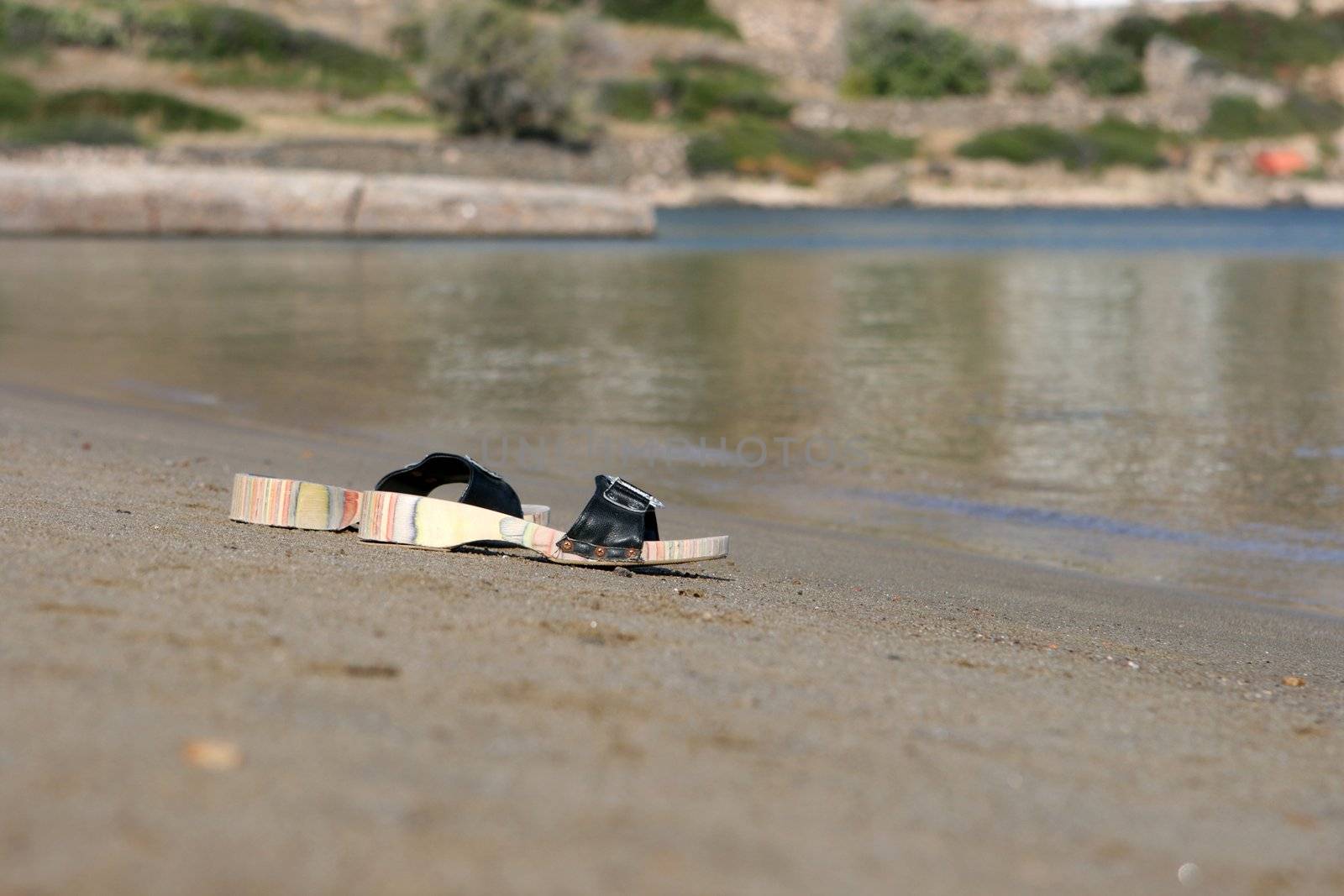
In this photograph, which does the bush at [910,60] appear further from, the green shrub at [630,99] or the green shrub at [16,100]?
the green shrub at [16,100]

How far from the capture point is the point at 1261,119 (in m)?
83.5

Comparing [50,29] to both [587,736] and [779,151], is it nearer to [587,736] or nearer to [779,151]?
[779,151]

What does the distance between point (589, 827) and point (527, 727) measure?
0.45 metres

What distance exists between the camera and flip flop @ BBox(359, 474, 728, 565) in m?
4.60

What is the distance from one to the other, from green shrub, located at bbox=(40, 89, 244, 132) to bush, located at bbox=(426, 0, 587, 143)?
23.3 ft

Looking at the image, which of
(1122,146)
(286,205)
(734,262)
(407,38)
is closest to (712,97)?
(407,38)

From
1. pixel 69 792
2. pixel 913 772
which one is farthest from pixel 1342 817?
pixel 69 792

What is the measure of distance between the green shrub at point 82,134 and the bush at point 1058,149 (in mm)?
45629

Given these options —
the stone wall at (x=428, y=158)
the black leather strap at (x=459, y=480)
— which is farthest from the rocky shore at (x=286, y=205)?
the black leather strap at (x=459, y=480)

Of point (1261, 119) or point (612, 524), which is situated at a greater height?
point (1261, 119)

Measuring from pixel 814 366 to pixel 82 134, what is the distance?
34314 mm

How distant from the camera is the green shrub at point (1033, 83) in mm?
85812

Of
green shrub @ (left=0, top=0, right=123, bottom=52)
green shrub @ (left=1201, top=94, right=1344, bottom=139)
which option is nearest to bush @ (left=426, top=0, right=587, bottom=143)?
green shrub @ (left=0, top=0, right=123, bottom=52)

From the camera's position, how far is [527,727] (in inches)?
104
